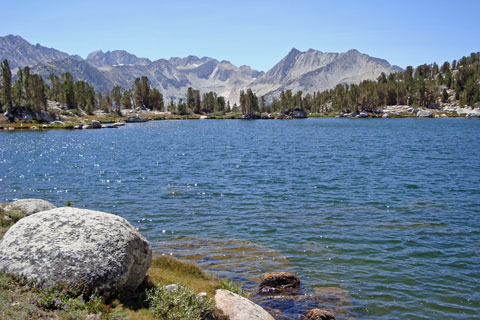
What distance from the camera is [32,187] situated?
1553 inches

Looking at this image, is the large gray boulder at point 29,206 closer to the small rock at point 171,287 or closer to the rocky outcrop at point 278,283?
the small rock at point 171,287

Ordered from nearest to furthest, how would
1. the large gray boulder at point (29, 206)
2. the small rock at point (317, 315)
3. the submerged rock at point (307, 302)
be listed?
the small rock at point (317, 315) < the submerged rock at point (307, 302) < the large gray boulder at point (29, 206)

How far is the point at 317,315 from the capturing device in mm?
14031

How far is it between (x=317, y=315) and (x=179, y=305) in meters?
5.78

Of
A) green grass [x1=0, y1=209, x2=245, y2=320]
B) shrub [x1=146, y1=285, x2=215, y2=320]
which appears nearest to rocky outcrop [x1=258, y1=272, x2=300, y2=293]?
green grass [x1=0, y1=209, x2=245, y2=320]

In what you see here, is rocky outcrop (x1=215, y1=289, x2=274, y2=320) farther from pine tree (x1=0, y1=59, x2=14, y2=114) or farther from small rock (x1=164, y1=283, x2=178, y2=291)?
pine tree (x1=0, y1=59, x2=14, y2=114)

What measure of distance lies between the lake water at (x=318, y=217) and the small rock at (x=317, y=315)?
782mm

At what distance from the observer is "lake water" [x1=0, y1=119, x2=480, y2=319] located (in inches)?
696

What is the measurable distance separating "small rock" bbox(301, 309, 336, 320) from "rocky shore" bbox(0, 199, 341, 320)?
184 centimetres

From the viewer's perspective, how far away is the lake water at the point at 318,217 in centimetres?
1767

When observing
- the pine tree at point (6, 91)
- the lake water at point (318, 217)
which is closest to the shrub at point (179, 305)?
the lake water at point (318, 217)

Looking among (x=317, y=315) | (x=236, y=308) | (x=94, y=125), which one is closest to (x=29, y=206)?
(x=236, y=308)

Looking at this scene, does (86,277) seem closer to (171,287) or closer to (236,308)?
(171,287)

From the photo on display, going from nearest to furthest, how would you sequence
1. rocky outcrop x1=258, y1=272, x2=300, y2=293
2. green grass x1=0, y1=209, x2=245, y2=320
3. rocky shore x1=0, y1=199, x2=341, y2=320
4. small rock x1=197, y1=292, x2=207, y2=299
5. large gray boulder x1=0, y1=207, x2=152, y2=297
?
green grass x1=0, y1=209, x2=245, y2=320 → rocky shore x1=0, y1=199, x2=341, y2=320 → large gray boulder x1=0, y1=207, x2=152, y2=297 → small rock x1=197, y1=292, x2=207, y2=299 → rocky outcrop x1=258, y1=272, x2=300, y2=293
